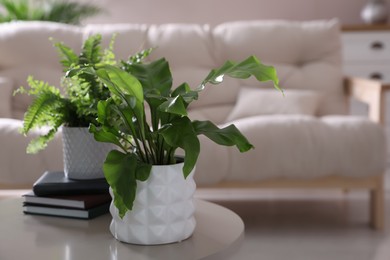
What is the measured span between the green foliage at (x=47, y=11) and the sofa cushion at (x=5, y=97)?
0.93 m

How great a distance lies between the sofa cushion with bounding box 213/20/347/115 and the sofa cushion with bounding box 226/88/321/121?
0.35ft

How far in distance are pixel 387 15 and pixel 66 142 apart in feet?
11.0

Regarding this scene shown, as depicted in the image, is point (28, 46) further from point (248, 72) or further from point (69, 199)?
point (248, 72)

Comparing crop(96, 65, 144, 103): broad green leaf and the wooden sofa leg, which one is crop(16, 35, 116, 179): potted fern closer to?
crop(96, 65, 144, 103): broad green leaf

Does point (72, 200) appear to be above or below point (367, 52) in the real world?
below

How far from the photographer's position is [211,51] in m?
3.20

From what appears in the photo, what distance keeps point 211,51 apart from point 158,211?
2023 millimetres

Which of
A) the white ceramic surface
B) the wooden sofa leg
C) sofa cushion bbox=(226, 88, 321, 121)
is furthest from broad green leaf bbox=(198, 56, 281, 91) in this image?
the white ceramic surface

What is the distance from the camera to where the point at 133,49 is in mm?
3074

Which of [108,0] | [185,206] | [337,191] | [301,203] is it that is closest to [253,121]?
[301,203]

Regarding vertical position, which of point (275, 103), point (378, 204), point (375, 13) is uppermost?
point (375, 13)

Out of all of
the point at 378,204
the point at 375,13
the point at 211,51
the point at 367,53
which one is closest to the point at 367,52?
the point at 367,53

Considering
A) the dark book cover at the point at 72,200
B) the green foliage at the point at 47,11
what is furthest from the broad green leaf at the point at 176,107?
the green foliage at the point at 47,11

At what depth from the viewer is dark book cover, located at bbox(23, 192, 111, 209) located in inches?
57.0
